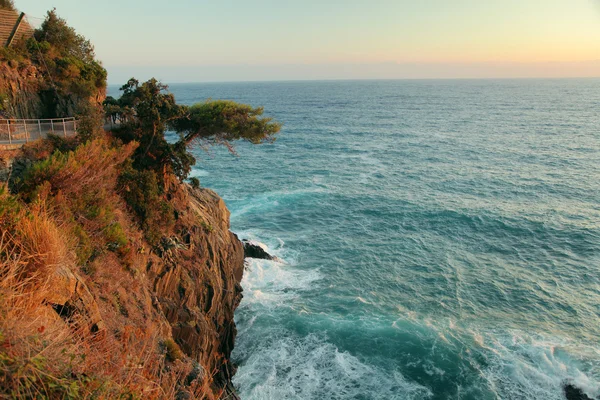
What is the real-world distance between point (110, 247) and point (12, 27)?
2040 cm

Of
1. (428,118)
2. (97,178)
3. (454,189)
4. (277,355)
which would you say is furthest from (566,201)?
(428,118)

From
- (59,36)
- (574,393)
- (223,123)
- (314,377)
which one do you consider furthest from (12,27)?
(574,393)

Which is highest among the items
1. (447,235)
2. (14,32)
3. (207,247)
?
(14,32)

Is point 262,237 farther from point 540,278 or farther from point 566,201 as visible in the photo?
point 566,201

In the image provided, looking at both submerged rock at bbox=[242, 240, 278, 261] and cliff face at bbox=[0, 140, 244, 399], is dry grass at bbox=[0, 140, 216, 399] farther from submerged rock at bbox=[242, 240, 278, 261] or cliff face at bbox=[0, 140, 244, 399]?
submerged rock at bbox=[242, 240, 278, 261]

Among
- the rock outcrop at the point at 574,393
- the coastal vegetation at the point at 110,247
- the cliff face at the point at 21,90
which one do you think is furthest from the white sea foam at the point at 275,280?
the cliff face at the point at 21,90

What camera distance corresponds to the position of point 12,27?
26.5 m

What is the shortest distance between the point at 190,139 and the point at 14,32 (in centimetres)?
1361

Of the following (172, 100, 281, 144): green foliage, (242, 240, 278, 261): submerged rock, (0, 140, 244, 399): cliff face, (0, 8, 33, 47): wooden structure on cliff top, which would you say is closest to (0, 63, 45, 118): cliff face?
(0, 8, 33, 47): wooden structure on cliff top

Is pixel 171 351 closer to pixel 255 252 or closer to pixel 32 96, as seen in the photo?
pixel 255 252

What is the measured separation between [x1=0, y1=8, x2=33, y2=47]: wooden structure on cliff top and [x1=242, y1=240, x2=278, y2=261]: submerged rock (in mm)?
22279

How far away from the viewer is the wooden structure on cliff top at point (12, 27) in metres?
25.8

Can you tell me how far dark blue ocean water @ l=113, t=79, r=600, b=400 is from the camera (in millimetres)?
21703

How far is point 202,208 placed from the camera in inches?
1168
